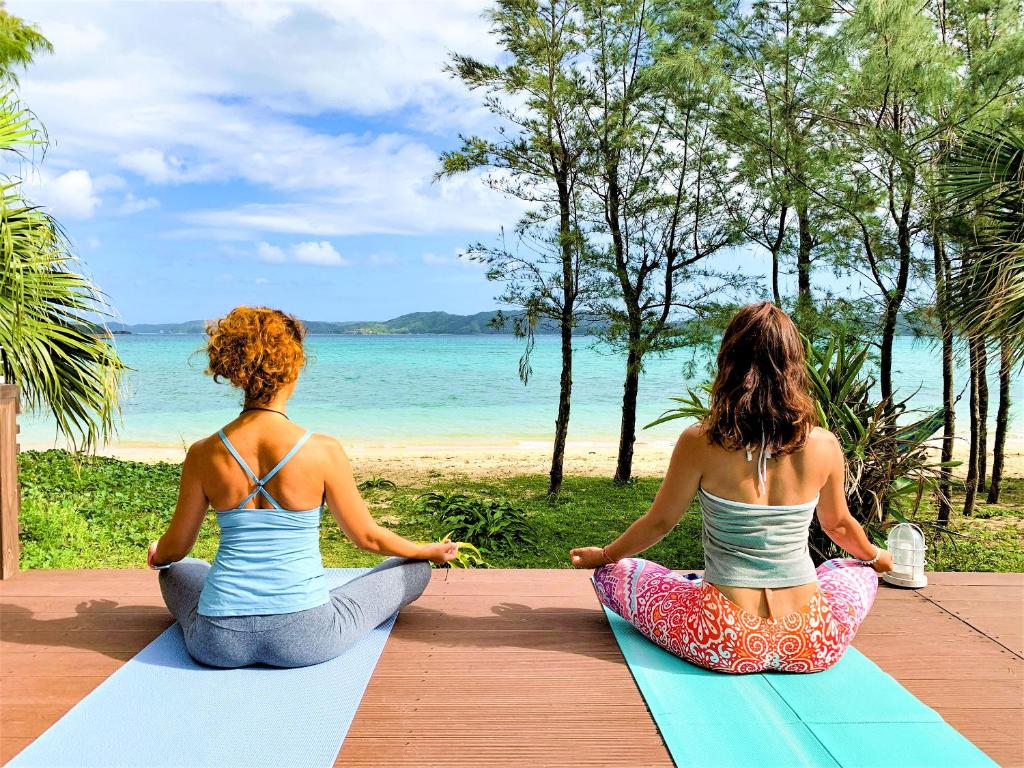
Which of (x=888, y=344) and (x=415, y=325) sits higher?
(x=415, y=325)

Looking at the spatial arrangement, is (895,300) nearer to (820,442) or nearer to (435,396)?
(820,442)

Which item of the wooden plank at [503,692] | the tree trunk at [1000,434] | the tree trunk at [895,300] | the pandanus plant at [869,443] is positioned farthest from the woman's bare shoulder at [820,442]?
the tree trunk at [1000,434]

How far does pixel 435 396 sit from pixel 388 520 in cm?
1778

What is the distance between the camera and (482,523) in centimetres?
676

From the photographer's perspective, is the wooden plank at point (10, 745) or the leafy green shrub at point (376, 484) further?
the leafy green shrub at point (376, 484)

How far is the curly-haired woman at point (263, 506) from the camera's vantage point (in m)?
2.08

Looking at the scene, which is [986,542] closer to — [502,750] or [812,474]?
[812,474]

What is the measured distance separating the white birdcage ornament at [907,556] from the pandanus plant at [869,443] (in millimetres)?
804

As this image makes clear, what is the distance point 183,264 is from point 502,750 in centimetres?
4832

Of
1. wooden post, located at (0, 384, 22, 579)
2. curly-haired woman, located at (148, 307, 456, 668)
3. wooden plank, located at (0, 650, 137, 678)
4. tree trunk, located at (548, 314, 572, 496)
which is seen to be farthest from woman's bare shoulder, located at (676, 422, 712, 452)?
tree trunk, located at (548, 314, 572, 496)

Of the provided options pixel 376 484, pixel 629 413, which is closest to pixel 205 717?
pixel 376 484

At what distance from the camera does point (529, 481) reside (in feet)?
32.8

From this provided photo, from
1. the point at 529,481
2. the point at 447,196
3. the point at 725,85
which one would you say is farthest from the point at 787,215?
the point at 529,481

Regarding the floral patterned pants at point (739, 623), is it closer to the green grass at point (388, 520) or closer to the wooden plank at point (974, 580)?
the wooden plank at point (974, 580)
